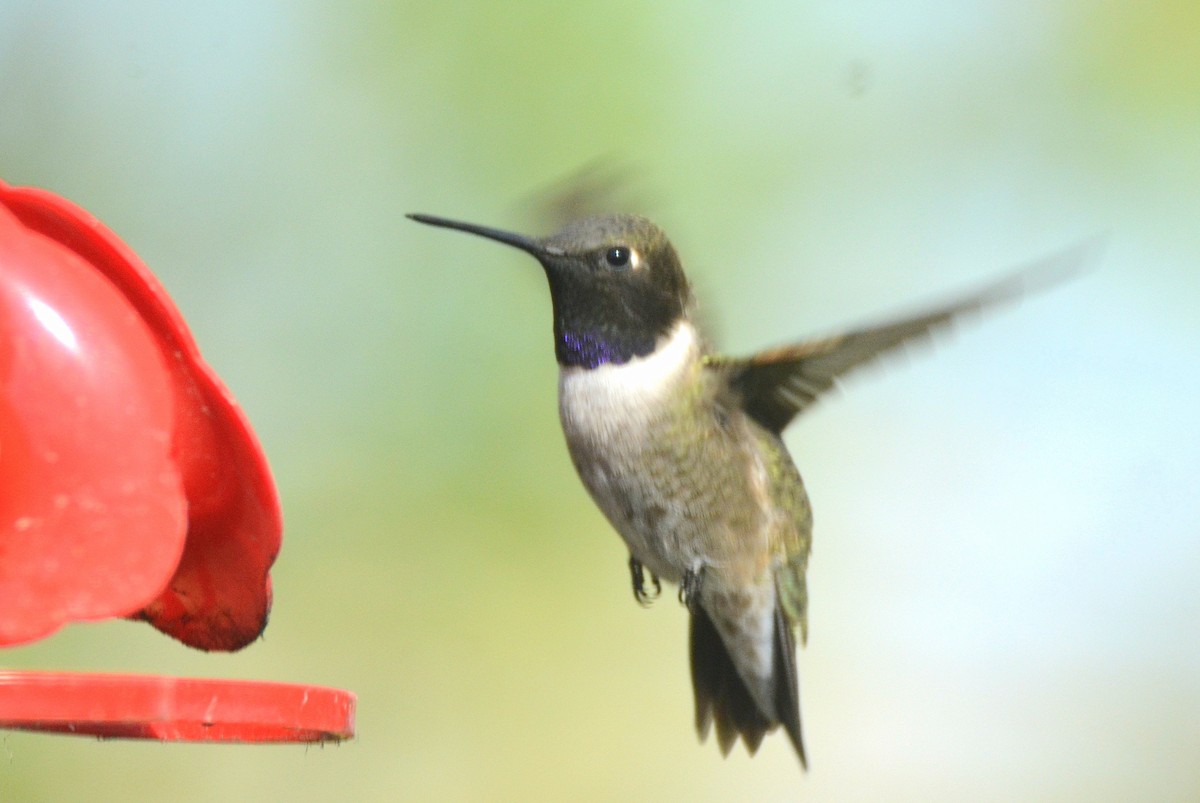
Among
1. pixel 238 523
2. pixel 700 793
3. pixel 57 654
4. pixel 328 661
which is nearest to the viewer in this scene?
pixel 238 523

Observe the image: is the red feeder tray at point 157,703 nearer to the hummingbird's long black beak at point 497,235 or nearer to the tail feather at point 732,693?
the hummingbird's long black beak at point 497,235

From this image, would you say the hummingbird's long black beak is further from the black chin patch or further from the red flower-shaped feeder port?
the red flower-shaped feeder port

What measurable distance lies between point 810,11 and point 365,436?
8.48 feet

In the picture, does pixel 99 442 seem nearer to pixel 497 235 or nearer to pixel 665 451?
pixel 497 235

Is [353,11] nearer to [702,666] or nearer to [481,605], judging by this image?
[481,605]

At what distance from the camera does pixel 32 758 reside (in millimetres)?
4484

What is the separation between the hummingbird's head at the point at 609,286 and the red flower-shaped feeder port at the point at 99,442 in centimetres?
90

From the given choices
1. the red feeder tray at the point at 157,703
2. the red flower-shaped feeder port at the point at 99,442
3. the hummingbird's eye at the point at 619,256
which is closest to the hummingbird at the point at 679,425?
the hummingbird's eye at the point at 619,256

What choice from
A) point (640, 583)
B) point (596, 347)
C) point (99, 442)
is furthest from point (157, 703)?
point (640, 583)

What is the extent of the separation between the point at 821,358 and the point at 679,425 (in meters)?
0.32

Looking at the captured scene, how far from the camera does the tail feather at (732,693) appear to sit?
9.09ft

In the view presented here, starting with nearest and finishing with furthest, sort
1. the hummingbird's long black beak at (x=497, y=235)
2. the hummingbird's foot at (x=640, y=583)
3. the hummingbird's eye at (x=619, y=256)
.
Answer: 1. the hummingbird's long black beak at (x=497, y=235)
2. the hummingbird's eye at (x=619, y=256)
3. the hummingbird's foot at (x=640, y=583)

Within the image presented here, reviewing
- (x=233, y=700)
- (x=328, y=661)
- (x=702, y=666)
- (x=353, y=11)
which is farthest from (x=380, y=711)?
(x=233, y=700)

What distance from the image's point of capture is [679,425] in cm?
256
